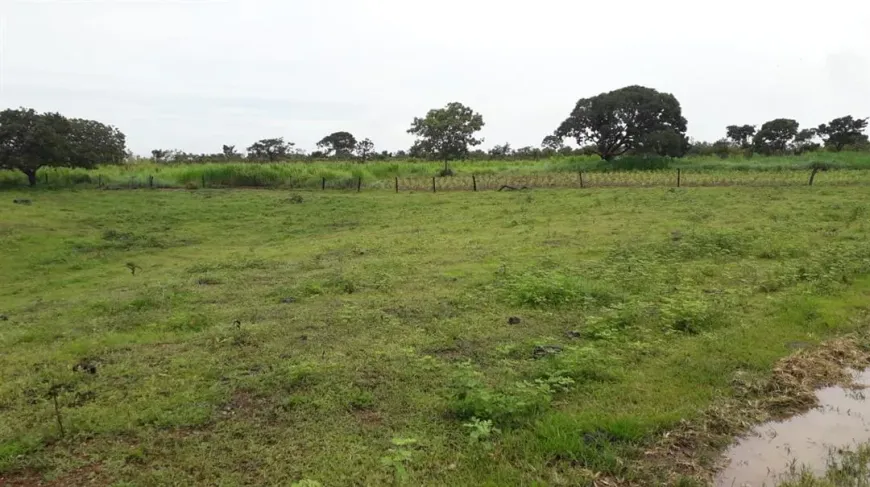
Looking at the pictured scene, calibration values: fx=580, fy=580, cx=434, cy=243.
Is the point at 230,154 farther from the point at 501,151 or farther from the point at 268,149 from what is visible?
the point at 501,151

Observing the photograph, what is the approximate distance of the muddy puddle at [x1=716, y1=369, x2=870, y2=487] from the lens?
3.86 m

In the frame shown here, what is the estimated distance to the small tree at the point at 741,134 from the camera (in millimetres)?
50781

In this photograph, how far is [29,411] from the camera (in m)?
4.95

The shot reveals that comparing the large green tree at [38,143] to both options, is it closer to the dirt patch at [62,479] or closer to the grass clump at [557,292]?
the grass clump at [557,292]

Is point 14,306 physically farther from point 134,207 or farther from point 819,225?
point 819,225

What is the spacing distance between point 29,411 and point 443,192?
2266cm

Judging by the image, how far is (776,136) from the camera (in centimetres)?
4556

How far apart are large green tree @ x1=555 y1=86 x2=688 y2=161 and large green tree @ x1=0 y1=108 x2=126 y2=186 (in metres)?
27.9

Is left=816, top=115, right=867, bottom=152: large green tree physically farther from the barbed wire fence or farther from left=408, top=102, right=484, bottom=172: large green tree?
left=408, top=102, right=484, bottom=172: large green tree

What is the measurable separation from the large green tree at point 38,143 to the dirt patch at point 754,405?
96.4 feet

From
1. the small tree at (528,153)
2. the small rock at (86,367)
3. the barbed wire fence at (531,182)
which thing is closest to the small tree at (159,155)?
the barbed wire fence at (531,182)

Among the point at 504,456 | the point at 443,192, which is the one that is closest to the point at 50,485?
the point at 504,456

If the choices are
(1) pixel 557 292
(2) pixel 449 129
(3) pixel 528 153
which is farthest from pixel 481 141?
(1) pixel 557 292

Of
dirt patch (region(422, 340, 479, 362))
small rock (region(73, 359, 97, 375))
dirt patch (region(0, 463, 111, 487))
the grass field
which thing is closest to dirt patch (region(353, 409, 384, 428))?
the grass field
